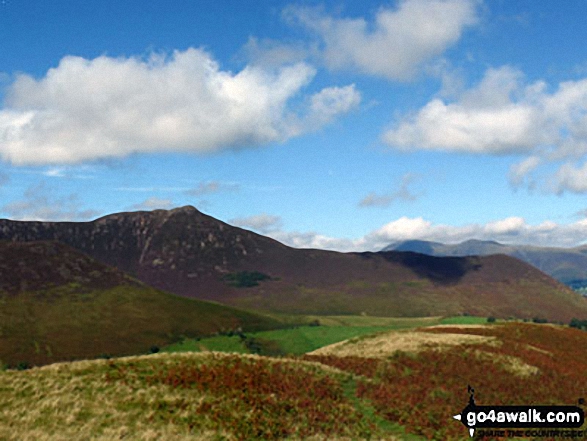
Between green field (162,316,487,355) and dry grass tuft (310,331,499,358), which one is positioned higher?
dry grass tuft (310,331,499,358)

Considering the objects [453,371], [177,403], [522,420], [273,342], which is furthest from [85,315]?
[522,420]

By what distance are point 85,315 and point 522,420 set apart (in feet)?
494

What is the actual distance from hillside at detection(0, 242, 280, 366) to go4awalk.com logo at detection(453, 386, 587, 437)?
377 feet

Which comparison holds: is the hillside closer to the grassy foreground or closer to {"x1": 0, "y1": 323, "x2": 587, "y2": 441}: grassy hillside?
the grassy foreground

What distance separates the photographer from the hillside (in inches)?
5157

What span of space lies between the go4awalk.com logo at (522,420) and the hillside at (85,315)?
114972 mm

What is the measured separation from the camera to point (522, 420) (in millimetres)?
29500

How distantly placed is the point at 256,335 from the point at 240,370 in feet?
371

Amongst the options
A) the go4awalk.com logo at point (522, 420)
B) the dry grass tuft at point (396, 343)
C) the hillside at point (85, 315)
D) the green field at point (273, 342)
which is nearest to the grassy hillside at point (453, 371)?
the dry grass tuft at point (396, 343)

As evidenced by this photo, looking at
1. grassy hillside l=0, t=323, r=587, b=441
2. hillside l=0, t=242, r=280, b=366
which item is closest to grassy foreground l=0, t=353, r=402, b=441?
grassy hillside l=0, t=323, r=587, b=441

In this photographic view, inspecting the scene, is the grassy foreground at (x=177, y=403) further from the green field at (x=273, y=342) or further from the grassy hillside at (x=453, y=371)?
the green field at (x=273, y=342)

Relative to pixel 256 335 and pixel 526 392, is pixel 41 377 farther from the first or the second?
pixel 256 335

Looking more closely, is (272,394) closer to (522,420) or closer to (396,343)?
(522,420)

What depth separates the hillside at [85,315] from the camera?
430 feet
